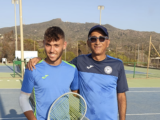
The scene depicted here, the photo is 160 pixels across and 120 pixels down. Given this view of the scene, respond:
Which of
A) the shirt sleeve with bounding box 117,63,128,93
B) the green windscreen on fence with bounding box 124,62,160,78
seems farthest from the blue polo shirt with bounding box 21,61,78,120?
the green windscreen on fence with bounding box 124,62,160,78

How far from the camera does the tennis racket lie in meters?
1.59

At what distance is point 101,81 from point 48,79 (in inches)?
24.7

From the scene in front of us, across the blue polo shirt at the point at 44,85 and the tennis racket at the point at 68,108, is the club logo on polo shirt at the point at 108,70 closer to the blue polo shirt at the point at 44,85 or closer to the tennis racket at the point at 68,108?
the tennis racket at the point at 68,108

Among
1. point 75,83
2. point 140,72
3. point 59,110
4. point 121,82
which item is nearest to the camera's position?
point 59,110

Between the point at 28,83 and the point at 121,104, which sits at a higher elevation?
the point at 28,83

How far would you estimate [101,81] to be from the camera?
186 cm

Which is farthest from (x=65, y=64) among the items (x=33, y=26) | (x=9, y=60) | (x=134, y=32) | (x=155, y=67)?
(x=33, y=26)

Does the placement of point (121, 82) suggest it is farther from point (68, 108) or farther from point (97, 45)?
point (68, 108)

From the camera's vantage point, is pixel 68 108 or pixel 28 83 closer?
pixel 28 83

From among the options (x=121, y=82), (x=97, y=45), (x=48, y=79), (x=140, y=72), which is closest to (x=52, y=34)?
(x=48, y=79)

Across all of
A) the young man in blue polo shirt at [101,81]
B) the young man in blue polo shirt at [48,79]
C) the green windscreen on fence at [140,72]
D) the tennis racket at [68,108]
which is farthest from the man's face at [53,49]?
the green windscreen on fence at [140,72]

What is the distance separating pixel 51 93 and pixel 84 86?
17.1 inches

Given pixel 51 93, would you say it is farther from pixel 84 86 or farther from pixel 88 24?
pixel 88 24

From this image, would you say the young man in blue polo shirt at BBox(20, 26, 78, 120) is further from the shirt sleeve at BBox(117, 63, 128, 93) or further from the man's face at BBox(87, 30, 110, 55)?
the shirt sleeve at BBox(117, 63, 128, 93)
